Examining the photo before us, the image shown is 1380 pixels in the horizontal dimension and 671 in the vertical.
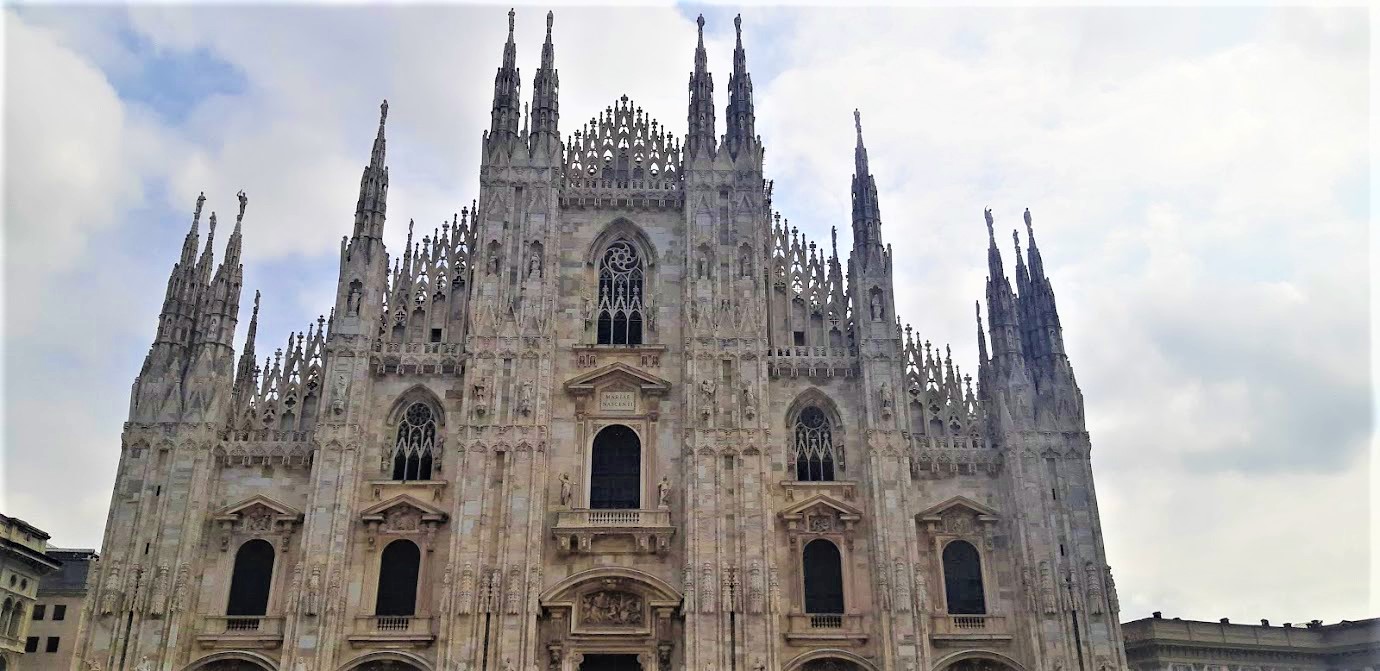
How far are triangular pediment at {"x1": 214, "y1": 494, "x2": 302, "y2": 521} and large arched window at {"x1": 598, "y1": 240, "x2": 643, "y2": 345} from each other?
1128cm

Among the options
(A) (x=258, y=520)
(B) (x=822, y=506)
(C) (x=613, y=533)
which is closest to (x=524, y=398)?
(C) (x=613, y=533)

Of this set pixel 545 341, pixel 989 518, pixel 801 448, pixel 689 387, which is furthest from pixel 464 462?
pixel 989 518

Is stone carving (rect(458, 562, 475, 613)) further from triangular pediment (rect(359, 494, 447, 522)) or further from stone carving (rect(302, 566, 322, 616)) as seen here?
stone carving (rect(302, 566, 322, 616))

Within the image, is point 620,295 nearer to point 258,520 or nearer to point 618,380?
point 618,380

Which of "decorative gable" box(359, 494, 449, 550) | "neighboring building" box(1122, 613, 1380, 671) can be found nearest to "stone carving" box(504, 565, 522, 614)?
"decorative gable" box(359, 494, 449, 550)

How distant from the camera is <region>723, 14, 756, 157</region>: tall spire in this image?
123 feet

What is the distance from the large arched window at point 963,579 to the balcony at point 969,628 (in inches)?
15.6

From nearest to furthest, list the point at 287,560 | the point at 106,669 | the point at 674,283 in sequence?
the point at 106,669
the point at 287,560
the point at 674,283

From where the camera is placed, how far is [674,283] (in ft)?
117

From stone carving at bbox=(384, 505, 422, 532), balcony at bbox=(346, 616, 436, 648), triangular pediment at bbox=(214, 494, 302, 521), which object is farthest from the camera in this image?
stone carving at bbox=(384, 505, 422, 532)

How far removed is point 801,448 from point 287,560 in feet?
54.3

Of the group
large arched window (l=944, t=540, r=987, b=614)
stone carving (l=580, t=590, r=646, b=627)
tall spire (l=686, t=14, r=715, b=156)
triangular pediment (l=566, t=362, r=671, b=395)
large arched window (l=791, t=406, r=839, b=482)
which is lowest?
stone carving (l=580, t=590, r=646, b=627)

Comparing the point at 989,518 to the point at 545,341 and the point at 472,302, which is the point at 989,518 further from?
the point at 472,302

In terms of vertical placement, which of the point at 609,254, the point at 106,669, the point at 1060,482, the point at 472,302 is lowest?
the point at 106,669
